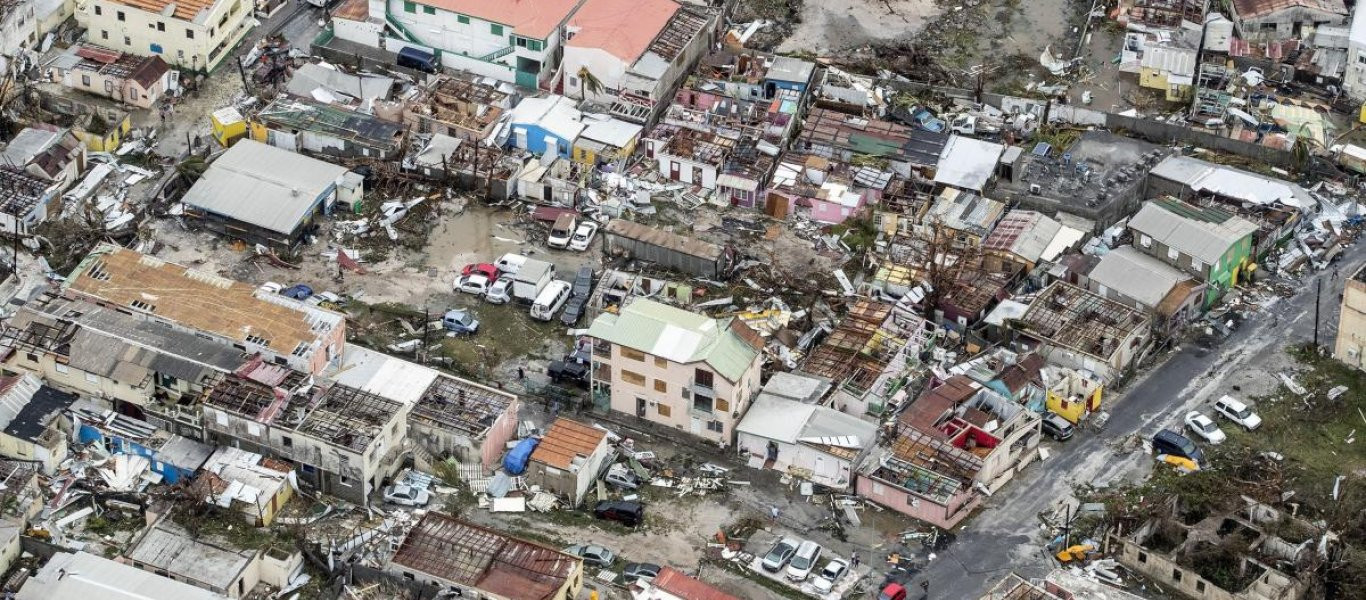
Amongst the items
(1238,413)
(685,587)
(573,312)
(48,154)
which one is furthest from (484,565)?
(48,154)

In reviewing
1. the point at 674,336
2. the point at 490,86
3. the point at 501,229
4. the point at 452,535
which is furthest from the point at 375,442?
the point at 490,86

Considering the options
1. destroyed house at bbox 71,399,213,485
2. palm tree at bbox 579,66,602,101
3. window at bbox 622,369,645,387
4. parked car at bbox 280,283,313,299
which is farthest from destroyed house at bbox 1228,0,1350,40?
destroyed house at bbox 71,399,213,485

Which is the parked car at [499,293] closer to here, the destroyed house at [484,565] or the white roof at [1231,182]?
the destroyed house at [484,565]

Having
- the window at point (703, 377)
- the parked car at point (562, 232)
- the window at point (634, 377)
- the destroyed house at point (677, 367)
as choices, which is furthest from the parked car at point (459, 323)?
the window at point (703, 377)

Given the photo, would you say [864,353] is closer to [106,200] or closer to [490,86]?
[490,86]

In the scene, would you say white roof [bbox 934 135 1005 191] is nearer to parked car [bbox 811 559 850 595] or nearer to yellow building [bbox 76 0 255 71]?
parked car [bbox 811 559 850 595]
